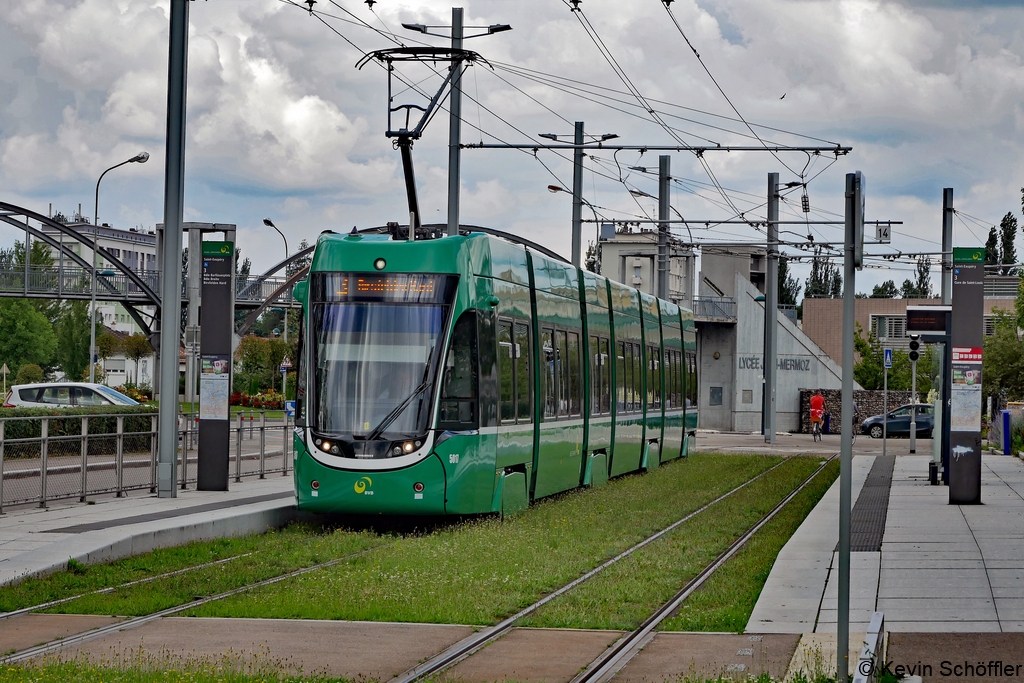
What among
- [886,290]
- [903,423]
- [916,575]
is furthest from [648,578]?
[886,290]

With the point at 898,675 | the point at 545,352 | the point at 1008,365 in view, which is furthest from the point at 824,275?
the point at 898,675

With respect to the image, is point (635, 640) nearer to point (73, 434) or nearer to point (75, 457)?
point (75, 457)

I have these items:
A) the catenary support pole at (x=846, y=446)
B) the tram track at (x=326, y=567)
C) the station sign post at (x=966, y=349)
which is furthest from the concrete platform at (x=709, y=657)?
the station sign post at (x=966, y=349)

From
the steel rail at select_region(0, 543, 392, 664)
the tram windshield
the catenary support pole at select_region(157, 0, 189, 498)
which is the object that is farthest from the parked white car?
the steel rail at select_region(0, 543, 392, 664)

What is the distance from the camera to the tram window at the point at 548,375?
1952 centimetres

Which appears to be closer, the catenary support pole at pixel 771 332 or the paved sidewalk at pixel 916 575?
the paved sidewalk at pixel 916 575

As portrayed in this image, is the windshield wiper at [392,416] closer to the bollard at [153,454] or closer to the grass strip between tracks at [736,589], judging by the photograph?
the grass strip between tracks at [736,589]

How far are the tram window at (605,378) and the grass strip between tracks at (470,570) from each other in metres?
3.41

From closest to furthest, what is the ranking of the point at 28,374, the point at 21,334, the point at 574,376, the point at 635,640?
the point at 635,640 < the point at 574,376 < the point at 28,374 < the point at 21,334

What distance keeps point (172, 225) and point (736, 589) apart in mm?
10415

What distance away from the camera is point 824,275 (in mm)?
166375

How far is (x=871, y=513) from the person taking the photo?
1891 centimetres

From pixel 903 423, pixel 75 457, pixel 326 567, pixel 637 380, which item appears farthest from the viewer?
pixel 903 423

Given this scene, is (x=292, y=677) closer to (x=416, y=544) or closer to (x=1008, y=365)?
(x=416, y=544)
